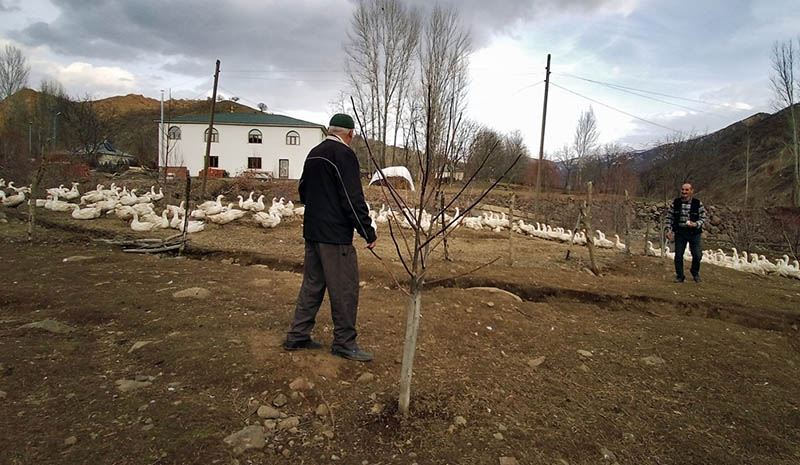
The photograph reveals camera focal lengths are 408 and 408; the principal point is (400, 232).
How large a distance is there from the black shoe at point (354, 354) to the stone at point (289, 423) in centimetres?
73

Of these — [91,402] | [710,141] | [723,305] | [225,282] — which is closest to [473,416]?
[91,402]

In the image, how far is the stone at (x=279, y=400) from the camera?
270 centimetres

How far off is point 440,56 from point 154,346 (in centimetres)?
3074

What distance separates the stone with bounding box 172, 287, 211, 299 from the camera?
15.2ft

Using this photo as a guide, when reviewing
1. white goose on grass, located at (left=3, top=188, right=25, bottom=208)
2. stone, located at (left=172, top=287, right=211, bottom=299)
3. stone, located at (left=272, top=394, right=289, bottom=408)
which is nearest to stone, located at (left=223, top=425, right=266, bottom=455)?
stone, located at (left=272, top=394, right=289, bottom=408)

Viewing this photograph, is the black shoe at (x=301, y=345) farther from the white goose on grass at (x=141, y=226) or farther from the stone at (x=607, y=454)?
the white goose on grass at (x=141, y=226)

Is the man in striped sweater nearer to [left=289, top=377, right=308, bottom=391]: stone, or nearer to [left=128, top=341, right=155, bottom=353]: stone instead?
[left=289, top=377, right=308, bottom=391]: stone

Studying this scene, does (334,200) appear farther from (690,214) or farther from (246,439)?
(690,214)

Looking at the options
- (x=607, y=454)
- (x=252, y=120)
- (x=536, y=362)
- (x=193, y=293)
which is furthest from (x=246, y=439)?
(x=252, y=120)

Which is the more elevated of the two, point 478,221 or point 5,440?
point 478,221

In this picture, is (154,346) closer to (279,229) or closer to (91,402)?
(91,402)

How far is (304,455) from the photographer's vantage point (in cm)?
226

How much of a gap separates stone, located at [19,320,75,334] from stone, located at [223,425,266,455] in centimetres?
237

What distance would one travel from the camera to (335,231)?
310 centimetres
